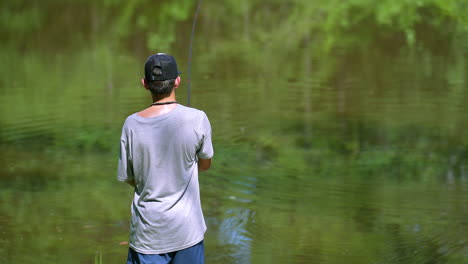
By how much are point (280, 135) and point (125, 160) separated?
5446 mm

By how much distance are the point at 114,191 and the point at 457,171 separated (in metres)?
3.09

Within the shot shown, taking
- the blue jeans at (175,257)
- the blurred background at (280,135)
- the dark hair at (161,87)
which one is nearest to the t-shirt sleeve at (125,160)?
the dark hair at (161,87)

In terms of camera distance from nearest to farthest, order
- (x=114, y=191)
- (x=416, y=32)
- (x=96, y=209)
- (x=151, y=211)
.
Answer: (x=151, y=211)
(x=96, y=209)
(x=114, y=191)
(x=416, y=32)

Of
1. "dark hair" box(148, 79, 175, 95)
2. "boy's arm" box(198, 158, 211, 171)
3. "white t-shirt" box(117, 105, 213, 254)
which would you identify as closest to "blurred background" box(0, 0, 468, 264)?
"boy's arm" box(198, 158, 211, 171)

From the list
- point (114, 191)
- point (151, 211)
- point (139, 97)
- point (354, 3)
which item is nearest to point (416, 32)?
point (354, 3)

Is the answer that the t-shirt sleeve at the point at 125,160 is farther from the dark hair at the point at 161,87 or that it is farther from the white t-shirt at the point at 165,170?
the dark hair at the point at 161,87

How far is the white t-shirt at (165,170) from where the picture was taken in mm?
2688

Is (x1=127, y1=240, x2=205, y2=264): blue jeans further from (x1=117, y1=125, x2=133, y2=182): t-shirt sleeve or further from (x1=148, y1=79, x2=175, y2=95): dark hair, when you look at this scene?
(x1=148, y1=79, x2=175, y2=95): dark hair

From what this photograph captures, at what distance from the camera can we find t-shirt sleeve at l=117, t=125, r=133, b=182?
2738mm

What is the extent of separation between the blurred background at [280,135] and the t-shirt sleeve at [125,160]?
1979 mm

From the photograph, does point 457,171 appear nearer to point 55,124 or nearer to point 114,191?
point 114,191

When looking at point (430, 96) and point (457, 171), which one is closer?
point (457, 171)

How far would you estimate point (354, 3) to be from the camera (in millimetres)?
16656

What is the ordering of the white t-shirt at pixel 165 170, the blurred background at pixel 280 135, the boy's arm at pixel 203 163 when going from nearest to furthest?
1. the white t-shirt at pixel 165 170
2. the boy's arm at pixel 203 163
3. the blurred background at pixel 280 135
